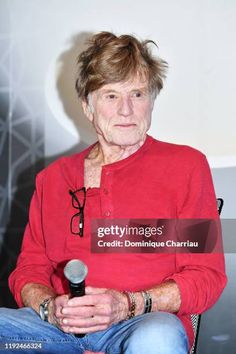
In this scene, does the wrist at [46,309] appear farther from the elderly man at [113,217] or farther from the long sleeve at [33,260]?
the long sleeve at [33,260]

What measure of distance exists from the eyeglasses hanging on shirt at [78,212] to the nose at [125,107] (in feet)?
0.66

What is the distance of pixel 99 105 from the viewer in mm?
1427

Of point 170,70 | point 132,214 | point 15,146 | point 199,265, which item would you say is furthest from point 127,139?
point 15,146

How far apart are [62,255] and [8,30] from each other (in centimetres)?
126

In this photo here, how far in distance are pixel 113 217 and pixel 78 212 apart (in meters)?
0.09

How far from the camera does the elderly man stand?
113cm

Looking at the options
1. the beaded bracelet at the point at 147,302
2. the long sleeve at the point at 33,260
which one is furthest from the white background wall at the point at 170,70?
the beaded bracelet at the point at 147,302

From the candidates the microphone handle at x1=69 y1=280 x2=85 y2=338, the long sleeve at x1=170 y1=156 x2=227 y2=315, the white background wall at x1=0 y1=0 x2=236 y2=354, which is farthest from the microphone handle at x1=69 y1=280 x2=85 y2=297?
the white background wall at x1=0 y1=0 x2=236 y2=354

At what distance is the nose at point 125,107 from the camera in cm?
138

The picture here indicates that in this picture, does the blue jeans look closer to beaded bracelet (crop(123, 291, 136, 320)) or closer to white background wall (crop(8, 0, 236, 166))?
beaded bracelet (crop(123, 291, 136, 320))

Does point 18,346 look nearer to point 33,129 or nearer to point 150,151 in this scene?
point 150,151

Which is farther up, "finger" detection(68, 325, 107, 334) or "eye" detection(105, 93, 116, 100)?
"eye" detection(105, 93, 116, 100)

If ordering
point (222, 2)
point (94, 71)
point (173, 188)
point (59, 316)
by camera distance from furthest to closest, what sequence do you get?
1. point (222, 2)
2. point (94, 71)
3. point (173, 188)
4. point (59, 316)

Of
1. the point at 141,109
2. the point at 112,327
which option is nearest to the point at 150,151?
the point at 141,109
